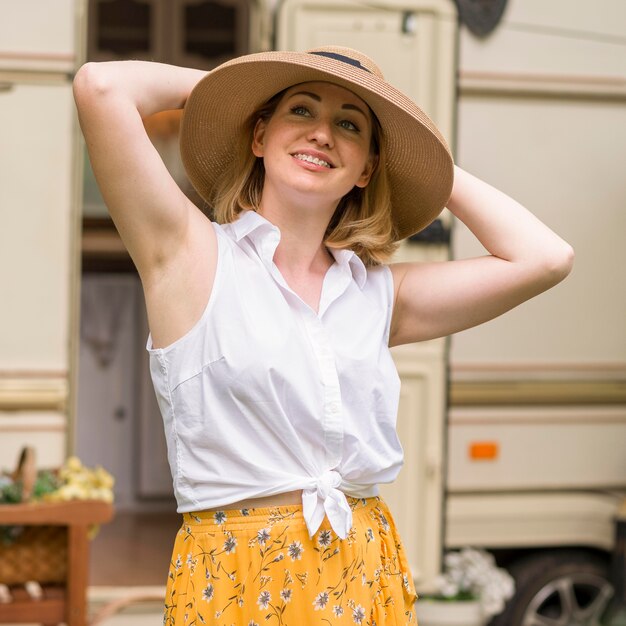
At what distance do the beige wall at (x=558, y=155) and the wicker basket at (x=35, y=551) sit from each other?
203 cm

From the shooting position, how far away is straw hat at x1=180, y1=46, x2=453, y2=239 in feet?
5.89

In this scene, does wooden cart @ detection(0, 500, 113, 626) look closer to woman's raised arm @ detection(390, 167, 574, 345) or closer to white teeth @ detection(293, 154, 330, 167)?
woman's raised arm @ detection(390, 167, 574, 345)

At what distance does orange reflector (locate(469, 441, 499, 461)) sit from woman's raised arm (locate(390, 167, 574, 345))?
3.14m

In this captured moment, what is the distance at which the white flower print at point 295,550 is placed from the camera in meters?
1.74

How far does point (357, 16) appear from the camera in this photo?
16.1 feet

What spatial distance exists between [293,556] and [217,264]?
1.44 feet

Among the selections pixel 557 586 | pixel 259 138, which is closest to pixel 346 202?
pixel 259 138

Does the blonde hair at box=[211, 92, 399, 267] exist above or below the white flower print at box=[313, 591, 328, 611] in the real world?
above

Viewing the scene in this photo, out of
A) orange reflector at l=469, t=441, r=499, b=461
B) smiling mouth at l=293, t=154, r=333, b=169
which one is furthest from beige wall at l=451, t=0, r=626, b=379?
smiling mouth at l=293, t=154, r=333, b=169

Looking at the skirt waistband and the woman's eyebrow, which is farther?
the woman's eyebrow

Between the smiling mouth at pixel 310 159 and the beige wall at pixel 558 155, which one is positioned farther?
the beige wall at pixel 558 155

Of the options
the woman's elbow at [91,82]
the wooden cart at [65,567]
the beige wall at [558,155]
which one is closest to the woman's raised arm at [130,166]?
the woman's elbow at [91,82]

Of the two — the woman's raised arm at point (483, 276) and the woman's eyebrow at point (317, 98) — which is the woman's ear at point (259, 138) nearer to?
the woman's eyebrow at point (317, 98)

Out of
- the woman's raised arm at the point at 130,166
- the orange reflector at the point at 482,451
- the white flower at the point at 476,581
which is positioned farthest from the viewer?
the orange reflector at the point at 482,451
